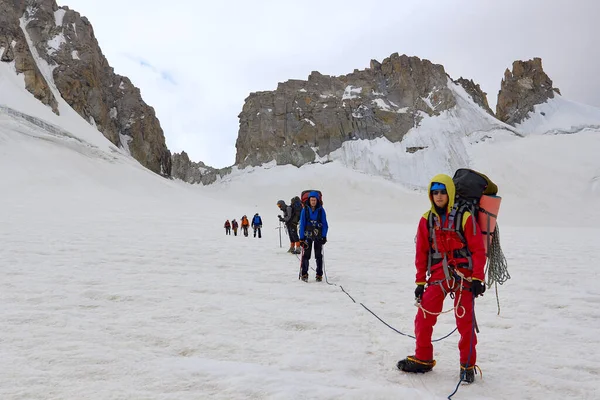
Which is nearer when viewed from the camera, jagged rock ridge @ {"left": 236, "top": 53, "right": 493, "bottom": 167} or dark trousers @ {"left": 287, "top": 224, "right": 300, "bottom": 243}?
dark trousers @ {"left": 287, "top": 224, "right": 300, "bottom": 243}

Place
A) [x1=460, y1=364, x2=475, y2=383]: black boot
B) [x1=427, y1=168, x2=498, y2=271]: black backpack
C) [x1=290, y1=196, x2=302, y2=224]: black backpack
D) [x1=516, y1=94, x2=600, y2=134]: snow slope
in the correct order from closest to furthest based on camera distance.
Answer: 1. [x1=460, y1=364, x2=475, y2=383]: black boot
2. [x1=427, y1=168, x2=498, y2=271]: black backpack
3. [x1=290, y1=196, x2=302, y2=224]: black backpack
4. [x1=516, y1=94, x2=600, y2=134]: snow slope

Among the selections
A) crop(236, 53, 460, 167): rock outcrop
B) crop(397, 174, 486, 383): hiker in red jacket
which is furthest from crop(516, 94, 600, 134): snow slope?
crop(397, 174, 486, 383): hiker in red jacket

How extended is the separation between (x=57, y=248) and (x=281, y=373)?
894 centimetres

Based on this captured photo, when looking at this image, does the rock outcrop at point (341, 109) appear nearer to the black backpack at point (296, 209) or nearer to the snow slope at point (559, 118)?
the snow slope at point (559, 118)

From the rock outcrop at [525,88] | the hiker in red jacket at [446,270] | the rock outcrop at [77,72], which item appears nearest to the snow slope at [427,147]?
the rock outcrop at [525,88]

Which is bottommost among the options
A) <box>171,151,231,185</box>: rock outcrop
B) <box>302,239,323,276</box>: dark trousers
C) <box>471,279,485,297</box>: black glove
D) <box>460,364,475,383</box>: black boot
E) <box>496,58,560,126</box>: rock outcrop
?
<box>460,364,475,383</box>: black boot

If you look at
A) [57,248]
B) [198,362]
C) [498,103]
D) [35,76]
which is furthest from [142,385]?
[498,103]

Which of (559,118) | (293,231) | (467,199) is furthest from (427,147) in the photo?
(467,199)

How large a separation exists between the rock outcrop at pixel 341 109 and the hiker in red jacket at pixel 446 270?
285 ft

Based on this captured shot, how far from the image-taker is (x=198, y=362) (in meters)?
3.84

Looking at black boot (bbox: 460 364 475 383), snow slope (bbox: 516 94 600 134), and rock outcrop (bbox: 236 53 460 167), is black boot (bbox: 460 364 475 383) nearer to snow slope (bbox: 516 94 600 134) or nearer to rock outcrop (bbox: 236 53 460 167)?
rock outcrop (bbox: 236 53 460 167)

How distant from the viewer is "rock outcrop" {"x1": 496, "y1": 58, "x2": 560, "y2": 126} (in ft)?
309

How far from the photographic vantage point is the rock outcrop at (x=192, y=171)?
100556mm

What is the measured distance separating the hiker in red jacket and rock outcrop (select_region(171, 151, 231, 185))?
320 feet
